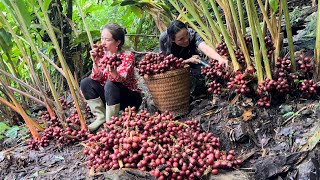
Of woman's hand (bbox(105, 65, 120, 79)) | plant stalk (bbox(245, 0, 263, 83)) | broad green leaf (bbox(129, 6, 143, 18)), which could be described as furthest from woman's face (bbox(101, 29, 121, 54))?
broad green leaf (bbox(129, 6, 143, 18))

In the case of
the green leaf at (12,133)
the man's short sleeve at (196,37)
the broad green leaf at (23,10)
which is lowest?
the green leaf at (12,133)

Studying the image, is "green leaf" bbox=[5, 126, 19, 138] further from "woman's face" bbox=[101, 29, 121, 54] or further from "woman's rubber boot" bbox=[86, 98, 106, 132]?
"woman's face" bbox=[101, 29, 121, 54]

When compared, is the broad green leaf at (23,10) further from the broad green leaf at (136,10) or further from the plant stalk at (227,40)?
the broad green leaf at (136,10)

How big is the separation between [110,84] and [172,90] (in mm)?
485

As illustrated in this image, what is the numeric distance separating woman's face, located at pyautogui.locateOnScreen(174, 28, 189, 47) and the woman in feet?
1.64

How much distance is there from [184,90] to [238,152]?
816 millimetres

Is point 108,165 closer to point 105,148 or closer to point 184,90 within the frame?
point 105,148

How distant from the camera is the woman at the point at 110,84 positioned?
113 inches

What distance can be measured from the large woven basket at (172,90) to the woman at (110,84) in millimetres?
187

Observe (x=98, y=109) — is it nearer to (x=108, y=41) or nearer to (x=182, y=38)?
(x=108, y=41)

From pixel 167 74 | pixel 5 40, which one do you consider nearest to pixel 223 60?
pixel 167 74

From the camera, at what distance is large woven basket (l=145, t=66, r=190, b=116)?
292 centimetres

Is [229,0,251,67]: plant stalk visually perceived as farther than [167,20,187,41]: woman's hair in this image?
No

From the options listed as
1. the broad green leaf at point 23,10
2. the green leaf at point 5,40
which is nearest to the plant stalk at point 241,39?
the broad green leaf at point 23,10
